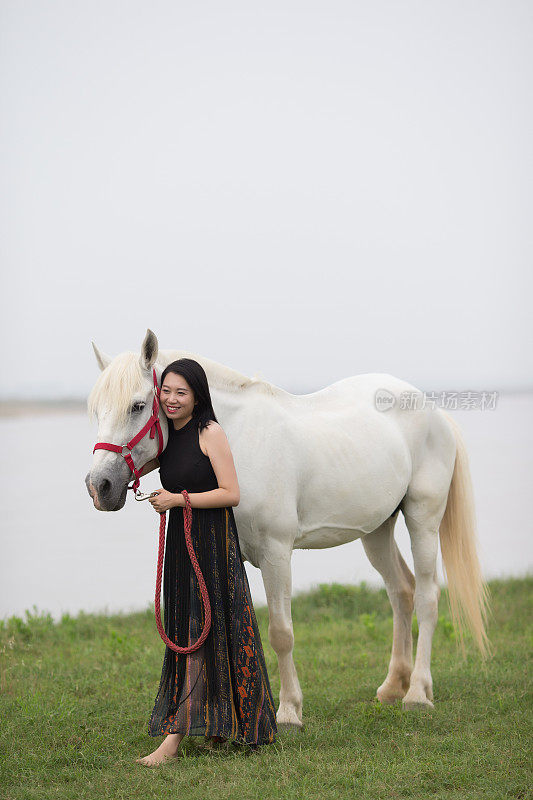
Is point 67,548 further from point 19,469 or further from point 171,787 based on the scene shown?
point 171,787

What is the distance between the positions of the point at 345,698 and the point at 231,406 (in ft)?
5.59

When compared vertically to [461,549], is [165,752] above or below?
below

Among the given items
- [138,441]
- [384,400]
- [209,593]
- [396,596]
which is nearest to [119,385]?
[138,441]

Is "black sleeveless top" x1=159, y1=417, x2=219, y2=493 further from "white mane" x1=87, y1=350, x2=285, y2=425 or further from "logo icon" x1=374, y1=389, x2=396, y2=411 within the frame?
"logo icon" x1=374, y1=389, x2=396, y2=411

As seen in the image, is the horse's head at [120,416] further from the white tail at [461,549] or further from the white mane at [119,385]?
the white tail at [461,549]

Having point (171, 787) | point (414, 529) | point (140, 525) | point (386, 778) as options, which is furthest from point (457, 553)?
point (140, 525)

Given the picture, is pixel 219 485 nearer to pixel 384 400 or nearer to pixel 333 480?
pixel 333 480

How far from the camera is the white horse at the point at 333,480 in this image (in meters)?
3.08

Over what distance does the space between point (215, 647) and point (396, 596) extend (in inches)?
58.5

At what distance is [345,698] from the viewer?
4.07 meters

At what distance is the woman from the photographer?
3072 millimetres

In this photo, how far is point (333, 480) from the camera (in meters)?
3.68

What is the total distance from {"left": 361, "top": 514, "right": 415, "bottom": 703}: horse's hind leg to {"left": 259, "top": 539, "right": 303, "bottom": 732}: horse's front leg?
802mm

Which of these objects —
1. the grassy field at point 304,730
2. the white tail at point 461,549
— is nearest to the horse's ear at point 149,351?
the grassy field at point 304,730
